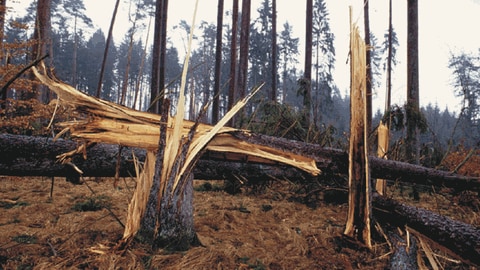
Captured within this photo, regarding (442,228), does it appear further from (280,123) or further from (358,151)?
(280,123)

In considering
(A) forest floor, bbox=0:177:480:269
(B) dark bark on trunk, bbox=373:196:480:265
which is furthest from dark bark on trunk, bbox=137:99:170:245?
(B) dark bark on trunk, bbox=373:196:480:265

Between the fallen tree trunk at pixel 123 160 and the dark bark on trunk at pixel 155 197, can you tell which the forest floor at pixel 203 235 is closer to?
the dark bark on trunk at pixel 155 197

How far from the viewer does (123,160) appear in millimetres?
2881

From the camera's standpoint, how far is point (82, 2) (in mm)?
39031

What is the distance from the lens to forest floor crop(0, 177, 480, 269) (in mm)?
2055

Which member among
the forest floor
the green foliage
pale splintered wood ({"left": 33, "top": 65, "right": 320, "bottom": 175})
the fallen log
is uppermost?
the green foliage

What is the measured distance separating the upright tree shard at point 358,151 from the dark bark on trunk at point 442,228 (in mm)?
363

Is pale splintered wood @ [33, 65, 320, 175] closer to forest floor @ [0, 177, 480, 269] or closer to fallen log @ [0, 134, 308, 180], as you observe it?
fallen log @ [0, 134, 308, 180]

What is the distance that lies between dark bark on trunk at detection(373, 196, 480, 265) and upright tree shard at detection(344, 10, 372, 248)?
1.19 feet

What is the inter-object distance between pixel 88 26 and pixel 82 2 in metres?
3.38

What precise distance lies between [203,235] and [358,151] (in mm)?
1842

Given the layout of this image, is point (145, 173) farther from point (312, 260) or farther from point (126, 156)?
point (312, 260)

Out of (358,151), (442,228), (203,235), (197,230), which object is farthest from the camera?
(197,230)

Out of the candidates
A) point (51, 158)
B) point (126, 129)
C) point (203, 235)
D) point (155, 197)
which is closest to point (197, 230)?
point (203, 235)
